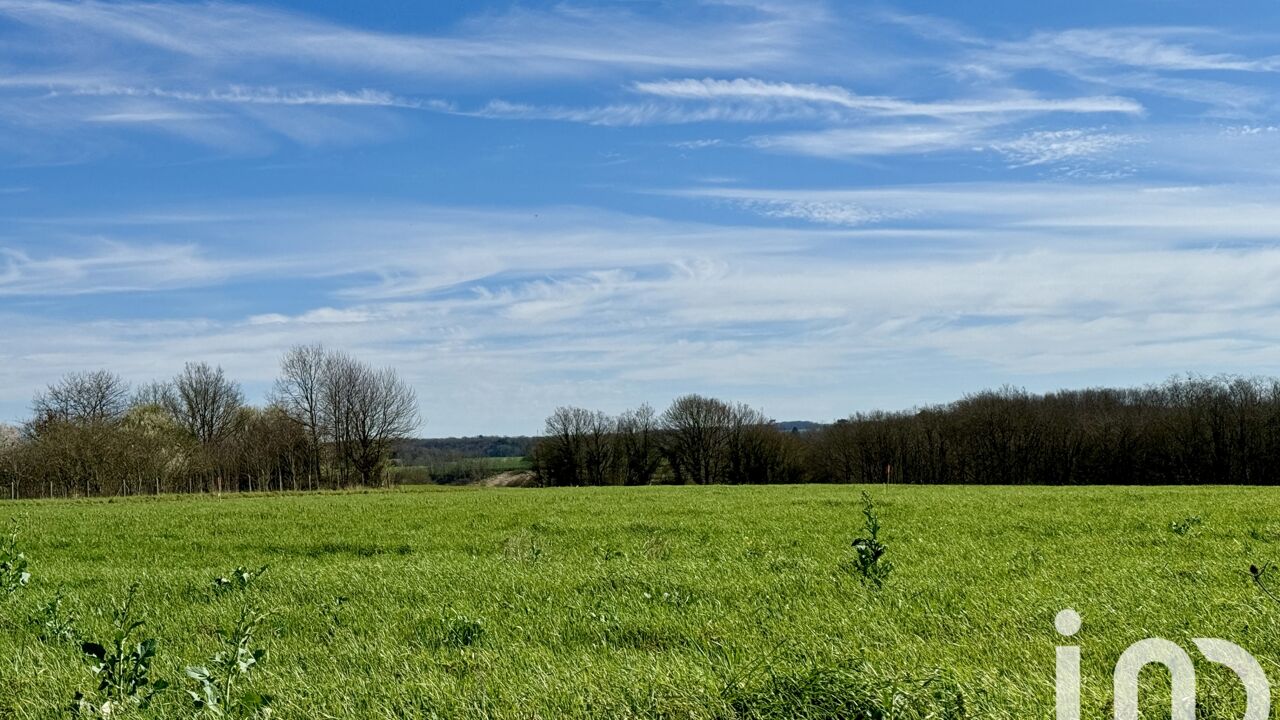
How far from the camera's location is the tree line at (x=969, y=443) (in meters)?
89.1

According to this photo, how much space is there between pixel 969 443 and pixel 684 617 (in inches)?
4021

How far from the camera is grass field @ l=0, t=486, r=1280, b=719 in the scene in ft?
17.1

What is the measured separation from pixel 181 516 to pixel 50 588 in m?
17.8

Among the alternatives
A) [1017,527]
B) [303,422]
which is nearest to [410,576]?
[1017,527]

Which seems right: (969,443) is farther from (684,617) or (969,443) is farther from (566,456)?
(684,617)

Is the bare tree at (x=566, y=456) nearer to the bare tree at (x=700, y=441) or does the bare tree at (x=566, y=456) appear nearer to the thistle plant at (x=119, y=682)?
the bare tree at (x=700, y=441)

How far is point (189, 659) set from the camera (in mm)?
7684

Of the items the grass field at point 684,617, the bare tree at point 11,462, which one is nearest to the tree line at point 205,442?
the bare tree at point 11,462

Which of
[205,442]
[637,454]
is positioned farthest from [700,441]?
[205,442]

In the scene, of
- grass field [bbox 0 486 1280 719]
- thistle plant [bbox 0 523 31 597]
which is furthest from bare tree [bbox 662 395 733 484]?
thistle plant [bbox 0 523 31 597]

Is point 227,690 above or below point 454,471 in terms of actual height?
above

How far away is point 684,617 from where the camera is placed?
8586 mm

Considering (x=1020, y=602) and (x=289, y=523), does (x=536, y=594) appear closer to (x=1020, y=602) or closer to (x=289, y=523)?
(x=1020, y=602)

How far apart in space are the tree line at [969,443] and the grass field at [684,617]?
82786mm
